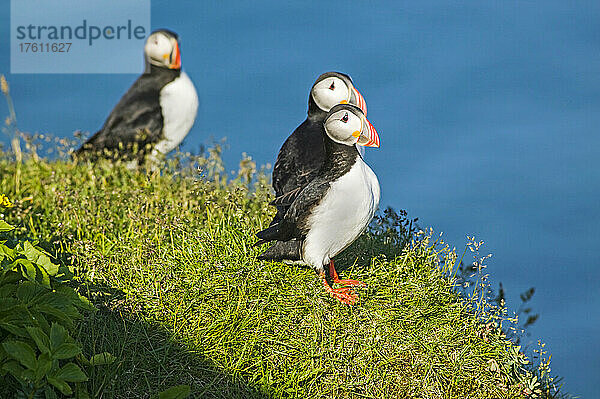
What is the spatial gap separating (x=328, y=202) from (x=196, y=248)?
1.36 metres

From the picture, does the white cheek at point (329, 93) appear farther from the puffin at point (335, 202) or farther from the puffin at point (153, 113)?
the puffin at point (153, 113)

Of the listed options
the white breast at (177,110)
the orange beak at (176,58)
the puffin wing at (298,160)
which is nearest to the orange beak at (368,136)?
the puffin wing at (298,160)

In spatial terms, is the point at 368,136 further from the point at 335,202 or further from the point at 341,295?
the point at 341,295

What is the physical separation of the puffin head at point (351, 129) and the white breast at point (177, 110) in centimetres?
427

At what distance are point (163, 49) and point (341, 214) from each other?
498 centimetres

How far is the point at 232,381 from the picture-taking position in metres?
4.20

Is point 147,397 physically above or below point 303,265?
below

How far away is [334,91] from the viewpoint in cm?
545

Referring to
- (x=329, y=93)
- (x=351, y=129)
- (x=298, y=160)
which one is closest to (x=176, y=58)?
(x=329, y=93)

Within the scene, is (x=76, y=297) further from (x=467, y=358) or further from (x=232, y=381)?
(x=467, y=358)

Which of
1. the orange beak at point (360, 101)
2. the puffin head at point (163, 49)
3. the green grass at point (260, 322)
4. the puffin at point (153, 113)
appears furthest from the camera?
the puffin head at point (163, 49)

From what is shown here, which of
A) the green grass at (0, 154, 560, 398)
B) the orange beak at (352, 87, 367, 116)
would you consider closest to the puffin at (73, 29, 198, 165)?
the green grass at (0, 154, 560, 398)

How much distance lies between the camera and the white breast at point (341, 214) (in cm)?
453

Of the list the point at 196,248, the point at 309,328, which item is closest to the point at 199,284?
the point at 196,248
